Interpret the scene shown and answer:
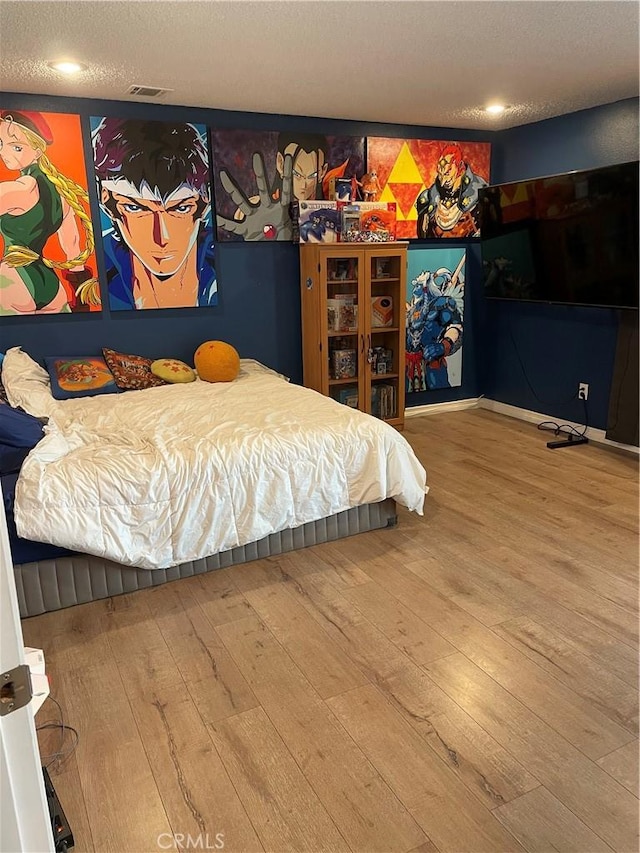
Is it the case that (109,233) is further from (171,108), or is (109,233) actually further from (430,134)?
(430,134)

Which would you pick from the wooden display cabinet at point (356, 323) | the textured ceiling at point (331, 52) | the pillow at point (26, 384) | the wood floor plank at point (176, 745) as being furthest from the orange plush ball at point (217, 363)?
the wood floor plank at point (176, 745)

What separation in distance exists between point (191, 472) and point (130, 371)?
1625 millimetres

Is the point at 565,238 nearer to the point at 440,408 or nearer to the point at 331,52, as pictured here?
the point at 440,408

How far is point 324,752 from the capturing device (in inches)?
78.4

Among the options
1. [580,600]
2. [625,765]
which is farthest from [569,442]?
[625,765]

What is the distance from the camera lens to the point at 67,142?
161 inches

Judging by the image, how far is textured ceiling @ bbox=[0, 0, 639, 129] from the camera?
104 inches

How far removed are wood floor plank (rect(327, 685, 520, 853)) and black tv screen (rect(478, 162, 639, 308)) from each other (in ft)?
10.4

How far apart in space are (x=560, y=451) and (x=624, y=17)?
276 centimetres

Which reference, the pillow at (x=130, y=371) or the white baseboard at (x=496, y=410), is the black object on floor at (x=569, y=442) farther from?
the pillow at (x=130, y=371)

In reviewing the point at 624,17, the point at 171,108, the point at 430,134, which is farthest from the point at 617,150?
the point at 171,108

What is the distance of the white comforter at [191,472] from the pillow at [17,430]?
5 centimetres

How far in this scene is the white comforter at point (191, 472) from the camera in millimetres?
2729

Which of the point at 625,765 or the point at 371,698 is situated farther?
the point at 371,698
